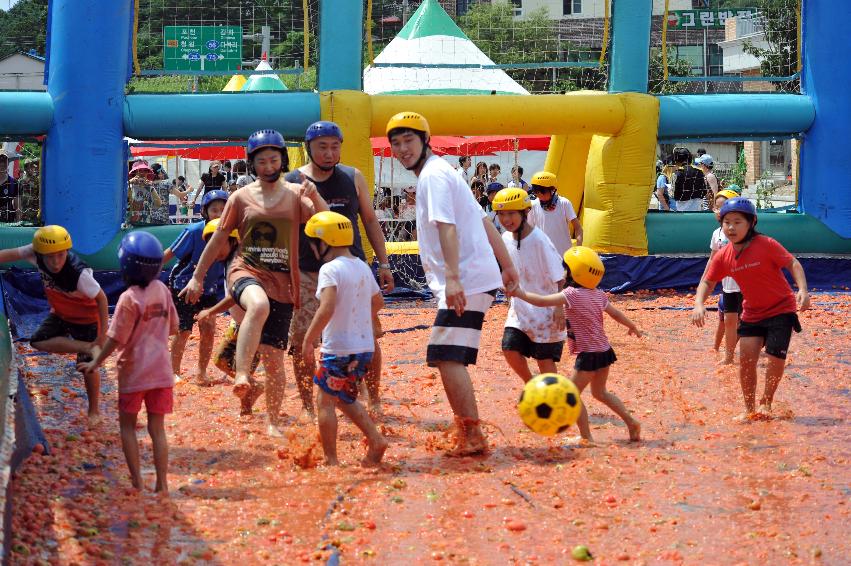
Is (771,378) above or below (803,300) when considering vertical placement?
below

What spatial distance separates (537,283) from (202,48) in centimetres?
890

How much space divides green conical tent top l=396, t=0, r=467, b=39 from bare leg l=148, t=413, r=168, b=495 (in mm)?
17442

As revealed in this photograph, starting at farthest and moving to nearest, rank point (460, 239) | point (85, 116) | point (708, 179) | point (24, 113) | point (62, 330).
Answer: point (708, 179) → point (85, 116) → point (24, 113) → point (62, 330) → point (460, 239)

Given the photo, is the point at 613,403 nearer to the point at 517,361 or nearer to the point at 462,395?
the point at 517,361

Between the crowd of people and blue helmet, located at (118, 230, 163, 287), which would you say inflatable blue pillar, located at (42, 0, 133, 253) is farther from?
blue helmet, located at (118, 230, 163, 287)

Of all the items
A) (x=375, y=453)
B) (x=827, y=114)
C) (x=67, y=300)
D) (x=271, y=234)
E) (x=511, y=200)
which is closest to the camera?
(x=375, y=453)

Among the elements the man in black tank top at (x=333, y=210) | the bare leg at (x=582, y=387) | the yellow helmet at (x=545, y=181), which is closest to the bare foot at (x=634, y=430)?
the bare leg at (x=582, y=387)

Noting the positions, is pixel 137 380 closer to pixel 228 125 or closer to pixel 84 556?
pixel 84 556

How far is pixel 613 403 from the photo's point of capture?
6.87 m

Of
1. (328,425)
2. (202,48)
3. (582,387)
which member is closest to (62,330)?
(328,425)

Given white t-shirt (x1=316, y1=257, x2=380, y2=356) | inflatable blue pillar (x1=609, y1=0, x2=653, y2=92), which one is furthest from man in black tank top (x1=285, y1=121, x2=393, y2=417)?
inflatable blue pillar (x1=609, y1=0, x2=653, y2=92)

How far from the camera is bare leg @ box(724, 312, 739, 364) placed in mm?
9602

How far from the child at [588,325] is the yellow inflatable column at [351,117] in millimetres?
7266

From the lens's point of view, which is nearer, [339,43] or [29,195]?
[339,43]
